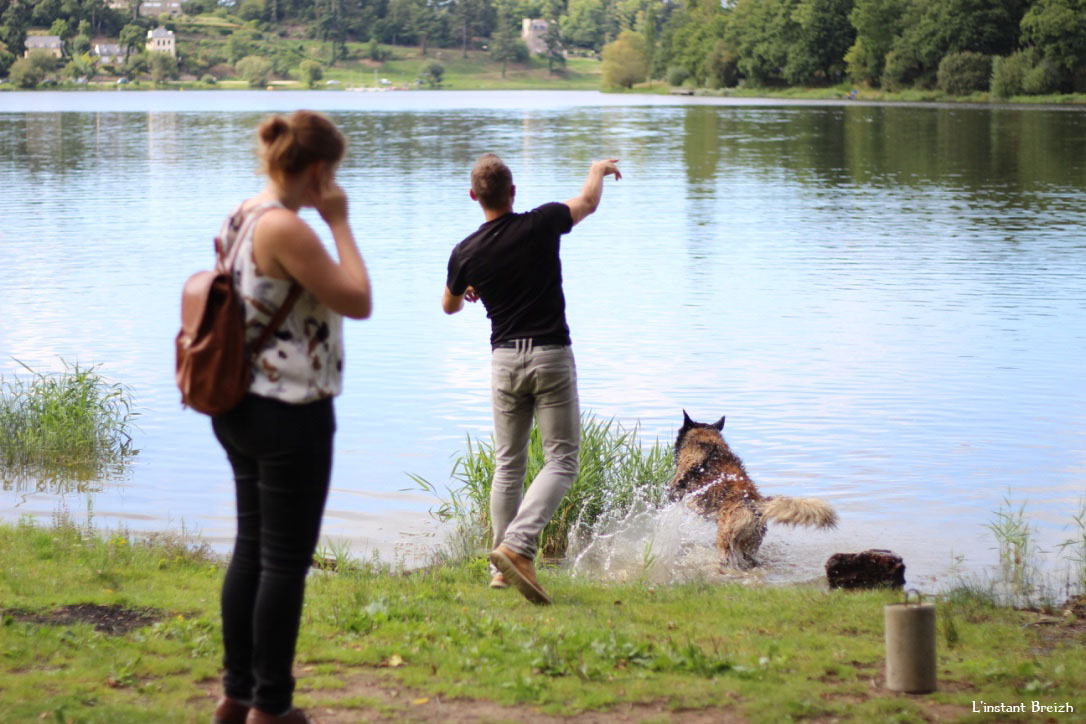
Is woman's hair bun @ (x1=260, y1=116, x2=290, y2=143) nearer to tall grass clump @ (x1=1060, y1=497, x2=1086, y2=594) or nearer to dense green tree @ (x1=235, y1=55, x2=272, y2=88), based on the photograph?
tall grass clump @ (x1=1060, y1=497, x2=1086, y2=594)

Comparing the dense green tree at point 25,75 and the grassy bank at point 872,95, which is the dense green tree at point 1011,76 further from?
the dense green tree at point 25,75

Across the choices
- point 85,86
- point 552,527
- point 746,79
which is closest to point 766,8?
point 746,79

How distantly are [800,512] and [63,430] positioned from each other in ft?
20.9

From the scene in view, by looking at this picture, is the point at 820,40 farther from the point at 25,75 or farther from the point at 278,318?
the point at 278,318

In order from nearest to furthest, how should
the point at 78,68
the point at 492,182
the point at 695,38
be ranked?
the point at 492,182, the point at 695,38, the point at 78,68

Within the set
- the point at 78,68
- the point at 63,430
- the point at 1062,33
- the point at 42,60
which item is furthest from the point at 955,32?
the point at 78,68

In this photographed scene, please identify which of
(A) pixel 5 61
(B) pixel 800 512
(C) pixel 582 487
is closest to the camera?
(B) pixel 800 512

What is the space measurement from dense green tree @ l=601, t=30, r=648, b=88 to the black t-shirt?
17934cm

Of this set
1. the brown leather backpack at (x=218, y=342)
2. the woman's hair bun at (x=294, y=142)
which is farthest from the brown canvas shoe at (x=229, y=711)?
the woman's hair bun at (x=294, y=142)

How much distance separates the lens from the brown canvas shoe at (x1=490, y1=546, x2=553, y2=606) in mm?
6324

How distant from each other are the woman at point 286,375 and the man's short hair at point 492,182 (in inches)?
84.3

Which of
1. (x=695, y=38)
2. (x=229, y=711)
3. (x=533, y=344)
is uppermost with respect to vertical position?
(x=695, y=38)

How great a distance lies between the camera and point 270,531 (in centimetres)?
404

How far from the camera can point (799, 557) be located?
8500 millimetres
